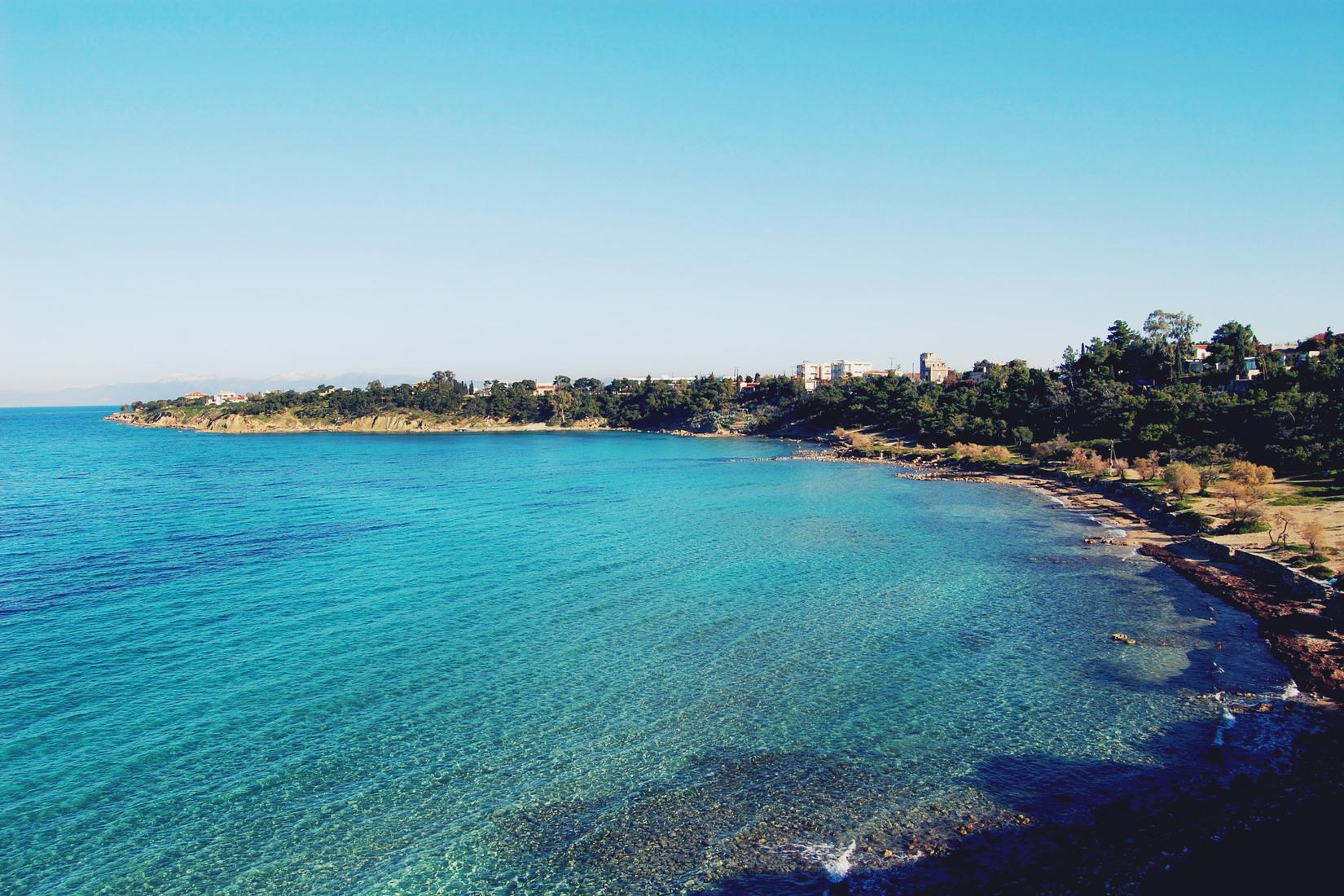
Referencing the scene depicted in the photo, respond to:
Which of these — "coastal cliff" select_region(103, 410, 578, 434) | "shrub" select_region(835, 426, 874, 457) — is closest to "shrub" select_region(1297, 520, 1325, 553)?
"shrub" select_region(835, 426, 874, 457)

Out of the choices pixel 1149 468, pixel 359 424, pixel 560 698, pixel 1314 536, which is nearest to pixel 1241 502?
pixel 1314 536

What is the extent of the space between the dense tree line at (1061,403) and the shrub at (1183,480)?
10.1 meters

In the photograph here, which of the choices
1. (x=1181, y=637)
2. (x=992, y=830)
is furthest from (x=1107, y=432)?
(x=992, y=830)

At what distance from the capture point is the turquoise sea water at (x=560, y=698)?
54.9 ft

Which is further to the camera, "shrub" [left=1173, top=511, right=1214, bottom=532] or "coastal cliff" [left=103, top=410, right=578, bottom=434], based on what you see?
"coastal cliff" [left=103, top=410, right=578, bottom=434]

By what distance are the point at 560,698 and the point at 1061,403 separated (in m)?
89.9

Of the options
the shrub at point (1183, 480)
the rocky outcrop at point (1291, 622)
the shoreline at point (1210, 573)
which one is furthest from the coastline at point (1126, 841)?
the shrub at point (1183, 480)

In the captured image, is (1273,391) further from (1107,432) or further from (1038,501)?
(1038,501)

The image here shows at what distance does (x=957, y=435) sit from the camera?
343 ft

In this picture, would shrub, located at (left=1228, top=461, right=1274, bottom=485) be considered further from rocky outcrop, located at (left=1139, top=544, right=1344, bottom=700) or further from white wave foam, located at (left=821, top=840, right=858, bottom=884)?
white wave foam, located at (left=821, top=840, right=858, bottom=884)

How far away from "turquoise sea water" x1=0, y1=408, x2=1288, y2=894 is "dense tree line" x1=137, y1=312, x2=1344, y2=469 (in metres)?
31.4

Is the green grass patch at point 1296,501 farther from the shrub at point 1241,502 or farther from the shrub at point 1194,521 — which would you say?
the shrub at point 1194,521

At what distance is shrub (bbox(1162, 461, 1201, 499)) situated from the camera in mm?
55344

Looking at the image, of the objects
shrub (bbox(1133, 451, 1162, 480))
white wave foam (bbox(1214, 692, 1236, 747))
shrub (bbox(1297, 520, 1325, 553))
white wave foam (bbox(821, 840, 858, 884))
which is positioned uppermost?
shrub (bbox(1133, 451, 1162, 480))
